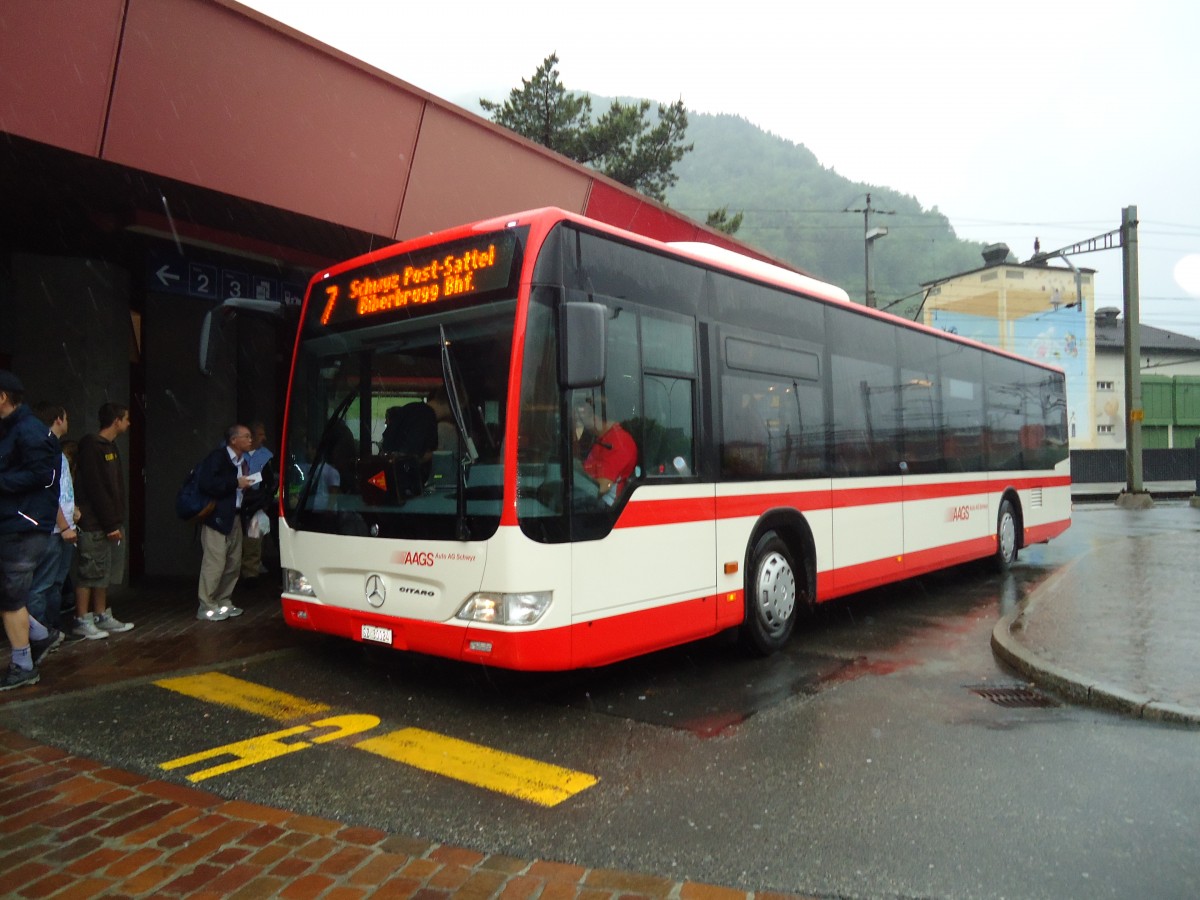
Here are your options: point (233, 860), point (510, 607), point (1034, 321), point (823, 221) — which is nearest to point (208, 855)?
point (233, 860)

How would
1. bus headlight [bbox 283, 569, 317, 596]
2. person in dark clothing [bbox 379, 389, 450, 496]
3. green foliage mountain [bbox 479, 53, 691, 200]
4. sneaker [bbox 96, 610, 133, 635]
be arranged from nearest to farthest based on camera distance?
person in dark clothing [bbox 379, 389, 450, 496]
bus headlight [bbox 283, 569, 317, 596]
sneaker [bbox 96, 610, 133, 635]
green foliage mountain [bbox 479, 53, 691, 200]

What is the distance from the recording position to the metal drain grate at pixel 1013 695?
18.5 feet

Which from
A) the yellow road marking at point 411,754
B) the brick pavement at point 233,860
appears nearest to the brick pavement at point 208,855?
the brick pavement at point 233,860

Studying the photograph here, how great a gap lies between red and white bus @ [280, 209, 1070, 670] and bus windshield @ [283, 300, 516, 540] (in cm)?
1

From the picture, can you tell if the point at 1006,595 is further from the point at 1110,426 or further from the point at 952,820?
the point at 1110,426

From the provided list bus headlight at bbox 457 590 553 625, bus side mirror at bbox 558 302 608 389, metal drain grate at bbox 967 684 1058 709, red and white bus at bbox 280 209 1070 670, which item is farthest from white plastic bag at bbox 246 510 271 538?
metal drain grate at bbox 967 684 1058 709

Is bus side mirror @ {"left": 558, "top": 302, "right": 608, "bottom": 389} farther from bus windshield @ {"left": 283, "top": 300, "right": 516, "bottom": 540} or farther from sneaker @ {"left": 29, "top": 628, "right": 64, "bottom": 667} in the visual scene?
sneaker @ {"left": 29, "top": 628, "right": 64, "bottom": 667}

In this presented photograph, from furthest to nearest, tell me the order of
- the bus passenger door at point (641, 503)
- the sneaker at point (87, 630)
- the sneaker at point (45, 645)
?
the sneaker at point (87, 630)
the sneaker at point (45, 645)
the bus passenger door at point (641, 503)

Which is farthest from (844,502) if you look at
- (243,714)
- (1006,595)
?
(243,714)

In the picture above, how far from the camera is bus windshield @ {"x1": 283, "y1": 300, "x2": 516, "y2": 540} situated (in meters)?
5.01

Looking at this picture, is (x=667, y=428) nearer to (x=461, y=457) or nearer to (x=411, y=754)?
(x=461, y=457)

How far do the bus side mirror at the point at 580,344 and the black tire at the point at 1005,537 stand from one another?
860 cm

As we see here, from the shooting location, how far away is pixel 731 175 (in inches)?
3078

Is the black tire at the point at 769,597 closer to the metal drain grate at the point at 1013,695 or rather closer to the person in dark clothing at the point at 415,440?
the metal drain grate at the point at 1013,695
